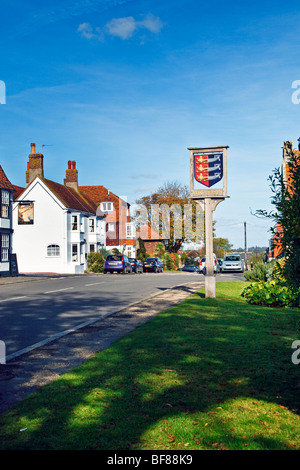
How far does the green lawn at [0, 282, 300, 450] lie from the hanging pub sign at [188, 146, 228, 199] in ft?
24.8

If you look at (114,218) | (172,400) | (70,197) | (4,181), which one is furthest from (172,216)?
(172,400)

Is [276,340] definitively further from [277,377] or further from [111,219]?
[111,219]

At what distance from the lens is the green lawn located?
4.15m

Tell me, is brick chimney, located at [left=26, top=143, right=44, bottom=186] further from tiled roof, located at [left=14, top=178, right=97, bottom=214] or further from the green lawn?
the green lawn

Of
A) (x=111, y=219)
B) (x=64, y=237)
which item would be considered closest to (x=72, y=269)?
(x=64, y=237)

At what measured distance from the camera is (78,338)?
9117mm

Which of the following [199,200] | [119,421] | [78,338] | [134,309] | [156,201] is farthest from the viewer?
[156,201]

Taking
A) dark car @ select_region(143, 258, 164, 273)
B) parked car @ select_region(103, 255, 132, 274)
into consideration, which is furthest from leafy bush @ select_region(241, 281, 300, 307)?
dark car @ select_region(143, 258, 164, 273)

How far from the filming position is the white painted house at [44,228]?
4778cm

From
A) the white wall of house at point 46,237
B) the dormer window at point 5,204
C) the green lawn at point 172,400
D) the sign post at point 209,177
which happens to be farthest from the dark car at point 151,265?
the green lawn at point 172,400

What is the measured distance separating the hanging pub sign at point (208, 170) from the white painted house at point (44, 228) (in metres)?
33.3

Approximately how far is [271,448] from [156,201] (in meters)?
73.3

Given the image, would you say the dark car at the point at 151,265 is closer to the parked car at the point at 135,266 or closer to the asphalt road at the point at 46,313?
the parked car at the point at 135,266

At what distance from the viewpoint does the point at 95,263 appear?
49844mm
